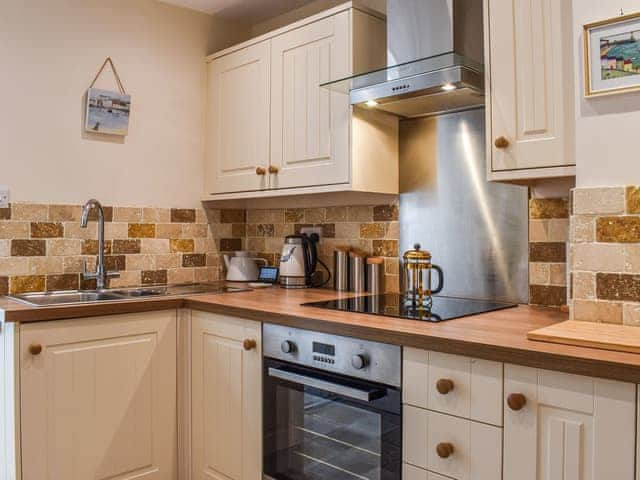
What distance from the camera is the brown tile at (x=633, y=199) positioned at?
149 centimetres

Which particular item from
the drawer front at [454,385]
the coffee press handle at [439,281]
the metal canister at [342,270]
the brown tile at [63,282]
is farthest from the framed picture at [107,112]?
the drawer front at [454,385]

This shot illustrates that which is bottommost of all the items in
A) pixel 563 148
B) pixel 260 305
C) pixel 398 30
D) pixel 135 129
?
pixel 260 305

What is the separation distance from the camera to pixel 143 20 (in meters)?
2.85

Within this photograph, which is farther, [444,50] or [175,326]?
[175,326]

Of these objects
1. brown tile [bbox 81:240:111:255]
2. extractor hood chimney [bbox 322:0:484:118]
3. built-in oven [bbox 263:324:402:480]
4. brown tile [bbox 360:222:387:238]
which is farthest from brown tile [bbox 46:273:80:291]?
extractor hood chimney [bbox 322:0:484:118]

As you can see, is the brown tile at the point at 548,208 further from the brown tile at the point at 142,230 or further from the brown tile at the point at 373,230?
the brown tile at the point at 142,230

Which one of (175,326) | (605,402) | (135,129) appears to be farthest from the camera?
(135,129)

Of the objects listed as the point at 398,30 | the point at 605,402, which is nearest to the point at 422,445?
the point at 605,402

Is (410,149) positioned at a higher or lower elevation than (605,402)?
higher

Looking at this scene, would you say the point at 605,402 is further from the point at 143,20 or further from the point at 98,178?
the point at 143,20

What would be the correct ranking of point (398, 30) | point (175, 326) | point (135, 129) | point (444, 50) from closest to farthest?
point (444, 50), point (398, 30), point (175, 326), point (135, 129)

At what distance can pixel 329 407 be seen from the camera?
5.79ft

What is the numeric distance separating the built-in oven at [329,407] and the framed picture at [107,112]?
142 centimetres

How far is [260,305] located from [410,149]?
100cm
